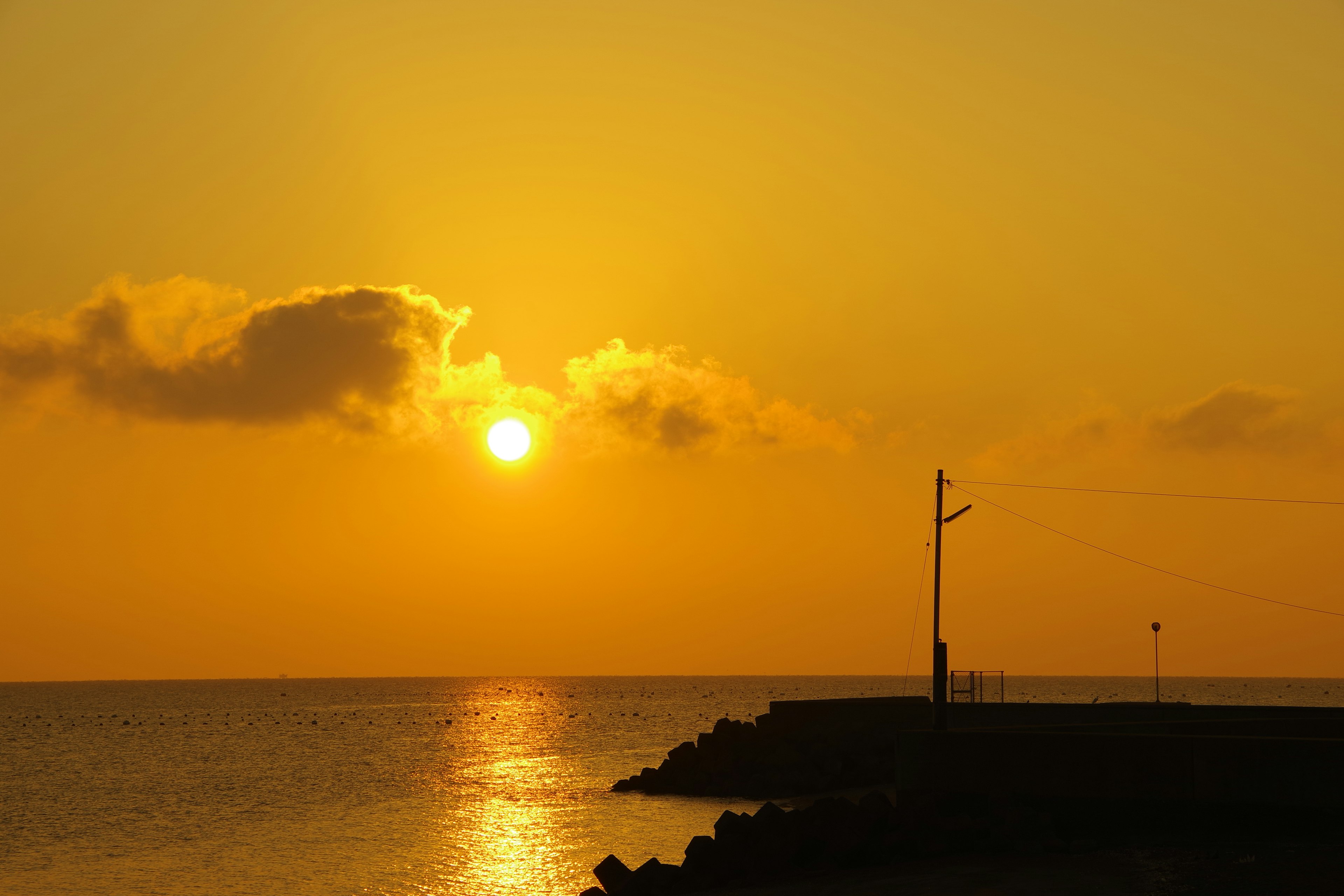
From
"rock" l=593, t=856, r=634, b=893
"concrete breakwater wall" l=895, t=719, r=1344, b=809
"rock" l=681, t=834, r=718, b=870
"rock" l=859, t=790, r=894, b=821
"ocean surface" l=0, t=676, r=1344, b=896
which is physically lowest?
"ocean surface" l=0, t=676, r=1344, b=896

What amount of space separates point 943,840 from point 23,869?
3019cm

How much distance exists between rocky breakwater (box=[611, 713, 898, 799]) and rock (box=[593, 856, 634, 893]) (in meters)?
21.3

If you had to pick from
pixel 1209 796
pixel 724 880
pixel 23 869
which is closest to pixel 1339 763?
pixel 1209 796

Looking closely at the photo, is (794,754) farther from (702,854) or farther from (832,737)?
(702,854)

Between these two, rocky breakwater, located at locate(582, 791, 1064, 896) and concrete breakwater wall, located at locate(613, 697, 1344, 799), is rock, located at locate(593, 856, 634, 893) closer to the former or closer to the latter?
rocky breakwater, located at locate(582, 791, 1064, 896)

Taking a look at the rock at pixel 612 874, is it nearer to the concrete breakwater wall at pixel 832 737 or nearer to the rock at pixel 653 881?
the rock at pixel 653 881

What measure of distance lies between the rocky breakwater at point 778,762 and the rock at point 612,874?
839 inches

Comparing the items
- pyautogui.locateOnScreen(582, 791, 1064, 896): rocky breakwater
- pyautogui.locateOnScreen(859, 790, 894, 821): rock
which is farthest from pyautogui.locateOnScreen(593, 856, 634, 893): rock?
pyautogui.locateOnScreen(859, 790, 894, 821): rock

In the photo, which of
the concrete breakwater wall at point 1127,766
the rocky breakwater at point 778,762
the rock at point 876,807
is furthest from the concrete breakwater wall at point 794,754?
the concrete breakwater wall at point 1127,766

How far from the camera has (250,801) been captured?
59344 millimetres

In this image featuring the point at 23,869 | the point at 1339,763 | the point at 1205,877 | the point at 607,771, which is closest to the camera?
the point at 1205,877

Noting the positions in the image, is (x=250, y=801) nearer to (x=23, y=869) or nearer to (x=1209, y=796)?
A: (x=23, y=869)

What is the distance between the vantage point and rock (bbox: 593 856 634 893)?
93.5 ft

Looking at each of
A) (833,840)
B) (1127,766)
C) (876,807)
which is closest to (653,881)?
(833,840)
